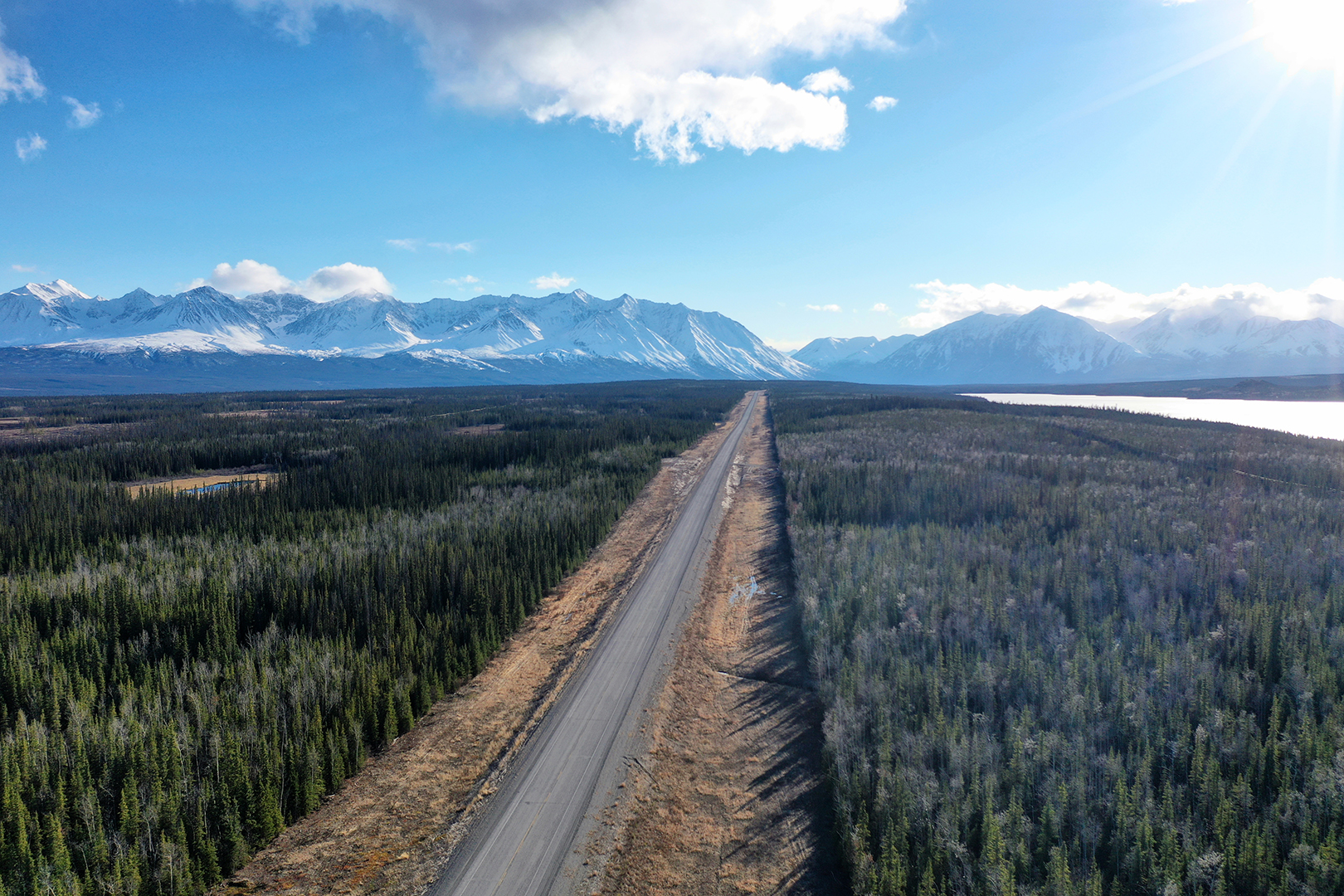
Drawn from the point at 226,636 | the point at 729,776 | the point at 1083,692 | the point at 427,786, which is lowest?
the point at 729,776

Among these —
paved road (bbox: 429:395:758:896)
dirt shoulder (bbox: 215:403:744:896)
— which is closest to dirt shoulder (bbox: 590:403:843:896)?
paved road (bbox: 429:395:758:896)

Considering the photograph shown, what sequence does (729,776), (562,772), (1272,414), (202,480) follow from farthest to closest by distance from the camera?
(1272,414) < (202,480) < (729,776) < (562,772)

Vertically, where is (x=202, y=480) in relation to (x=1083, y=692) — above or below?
above

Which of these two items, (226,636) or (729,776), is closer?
(729,776)

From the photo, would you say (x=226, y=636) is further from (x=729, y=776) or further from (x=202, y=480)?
(x=202, y=480)

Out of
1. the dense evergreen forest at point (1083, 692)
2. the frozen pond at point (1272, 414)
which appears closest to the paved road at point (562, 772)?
the dense evergreen forest at point (1083, 692)

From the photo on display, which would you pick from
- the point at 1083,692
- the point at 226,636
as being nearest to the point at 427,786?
the point at 226,636

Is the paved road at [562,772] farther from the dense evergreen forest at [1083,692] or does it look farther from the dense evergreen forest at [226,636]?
the dense evergreen forest at [1083,692]
